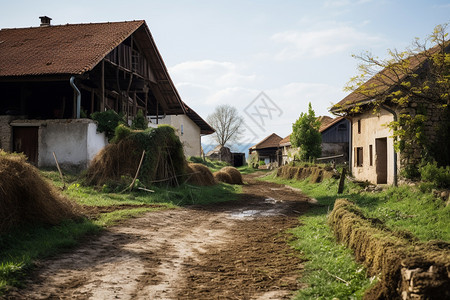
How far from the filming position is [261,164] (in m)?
54.3

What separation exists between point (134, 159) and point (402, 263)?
13.1m

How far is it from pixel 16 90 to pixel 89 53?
185 inches

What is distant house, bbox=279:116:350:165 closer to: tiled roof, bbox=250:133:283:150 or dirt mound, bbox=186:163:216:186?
dirt mound, bbox=186:163:216:186

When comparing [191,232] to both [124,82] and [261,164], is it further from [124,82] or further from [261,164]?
[261,164]

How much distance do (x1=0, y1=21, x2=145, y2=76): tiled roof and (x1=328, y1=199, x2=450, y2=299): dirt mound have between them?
1474cm

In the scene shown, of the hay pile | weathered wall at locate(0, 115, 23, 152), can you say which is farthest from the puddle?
weathered wall at locate(0, 115, 23, 152)

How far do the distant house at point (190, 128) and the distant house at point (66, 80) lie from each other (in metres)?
11.1

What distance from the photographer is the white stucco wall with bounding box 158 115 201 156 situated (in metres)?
37.7

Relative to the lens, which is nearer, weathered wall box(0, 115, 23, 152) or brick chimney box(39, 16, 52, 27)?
weathered wall box(0, 115, 23, 152)

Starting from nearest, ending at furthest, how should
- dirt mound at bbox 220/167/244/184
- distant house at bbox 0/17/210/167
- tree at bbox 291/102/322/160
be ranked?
1. distant house at bbox 0/17/210/167
2. dirt mound at bbox 220/167/244/184
3. tree at bbox 291/102/322/160

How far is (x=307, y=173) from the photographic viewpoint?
25250mm

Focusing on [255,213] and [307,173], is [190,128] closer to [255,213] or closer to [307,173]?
[307,173]

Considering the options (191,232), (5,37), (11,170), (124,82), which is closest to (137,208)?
(191,232)

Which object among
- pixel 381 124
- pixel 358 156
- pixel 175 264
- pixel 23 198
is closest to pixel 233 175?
pixel 358 156
